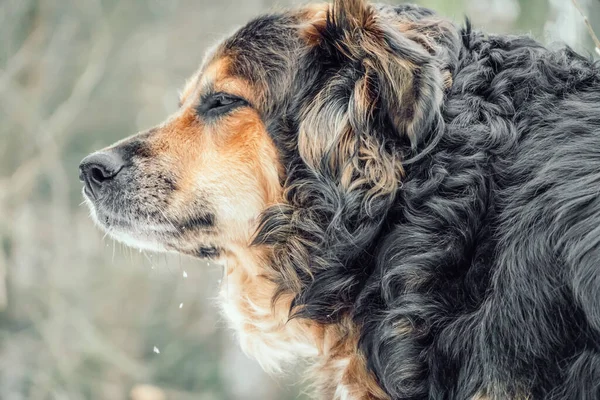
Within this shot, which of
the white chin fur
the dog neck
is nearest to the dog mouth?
the white chin fur

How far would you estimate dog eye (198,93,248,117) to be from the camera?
291cm

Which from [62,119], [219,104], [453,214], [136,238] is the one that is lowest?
[62,119]

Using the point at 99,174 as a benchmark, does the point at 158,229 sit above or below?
below

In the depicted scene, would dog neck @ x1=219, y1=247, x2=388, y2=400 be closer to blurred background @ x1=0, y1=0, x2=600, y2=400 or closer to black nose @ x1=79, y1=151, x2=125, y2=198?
black nose @ x1=79, y1=151, x2=125, y2=198

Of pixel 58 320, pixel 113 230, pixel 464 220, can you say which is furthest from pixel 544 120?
pixel 58 320

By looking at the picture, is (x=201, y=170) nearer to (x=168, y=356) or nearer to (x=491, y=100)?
(x=491, y=100)

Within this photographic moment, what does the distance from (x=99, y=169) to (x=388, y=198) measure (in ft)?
4.15

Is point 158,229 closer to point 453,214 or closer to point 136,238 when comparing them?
point 136,238

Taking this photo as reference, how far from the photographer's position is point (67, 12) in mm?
9469

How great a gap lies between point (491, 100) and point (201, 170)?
1144 millimetres

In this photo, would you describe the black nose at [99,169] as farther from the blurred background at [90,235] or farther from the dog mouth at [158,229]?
the blurred background at [90,235]

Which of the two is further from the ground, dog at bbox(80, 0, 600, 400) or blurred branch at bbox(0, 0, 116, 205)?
dog at bbox(80, 0, 600, 400)

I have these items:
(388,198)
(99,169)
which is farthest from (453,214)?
(99,169)

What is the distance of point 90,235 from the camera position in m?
9.97
